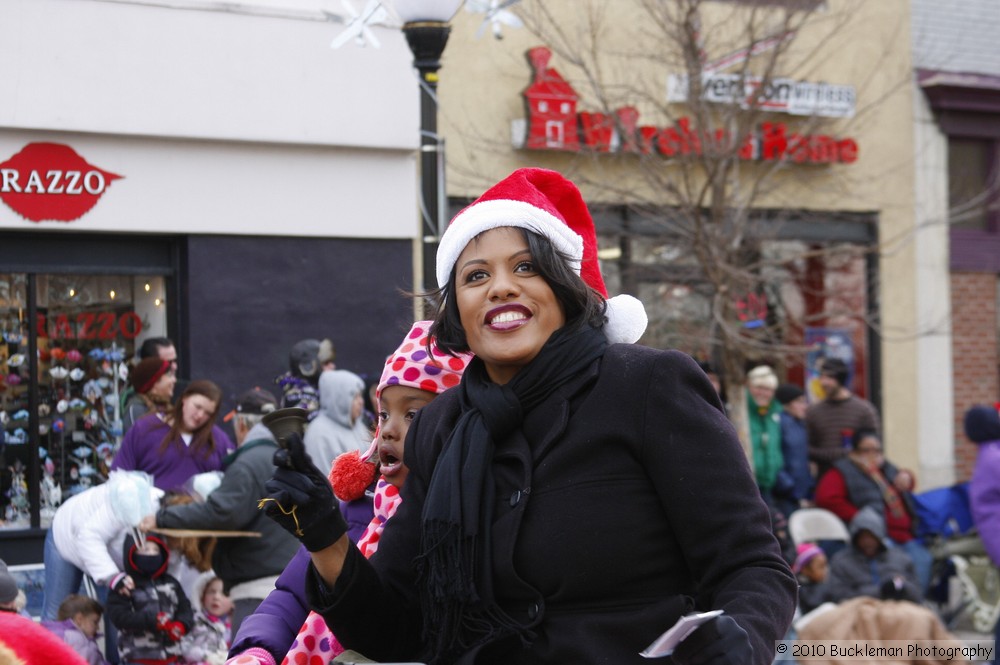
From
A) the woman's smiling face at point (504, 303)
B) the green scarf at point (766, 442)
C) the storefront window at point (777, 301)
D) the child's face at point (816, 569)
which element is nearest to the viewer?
the woman's smiling face at point (504, 303)

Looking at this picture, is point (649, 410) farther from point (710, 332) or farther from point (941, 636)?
point (710, 332)

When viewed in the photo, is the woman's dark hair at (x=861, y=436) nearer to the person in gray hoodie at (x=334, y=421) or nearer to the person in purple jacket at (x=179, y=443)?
the person in gray hoodie at (x=334, y=421)

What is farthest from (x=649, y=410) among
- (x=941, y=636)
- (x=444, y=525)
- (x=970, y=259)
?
(x=970, y=259)

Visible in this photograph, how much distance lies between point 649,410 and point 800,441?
878 centimetres

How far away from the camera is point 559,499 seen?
2629 millimetres

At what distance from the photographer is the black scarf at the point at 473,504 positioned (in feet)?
8.64

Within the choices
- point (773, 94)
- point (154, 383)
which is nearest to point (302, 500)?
point (154, 383)

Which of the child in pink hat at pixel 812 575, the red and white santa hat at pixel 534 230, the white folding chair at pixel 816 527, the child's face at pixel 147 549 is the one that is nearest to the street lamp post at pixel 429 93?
the child's face at pixel 147 549

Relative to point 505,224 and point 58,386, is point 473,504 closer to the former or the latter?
point 505,224

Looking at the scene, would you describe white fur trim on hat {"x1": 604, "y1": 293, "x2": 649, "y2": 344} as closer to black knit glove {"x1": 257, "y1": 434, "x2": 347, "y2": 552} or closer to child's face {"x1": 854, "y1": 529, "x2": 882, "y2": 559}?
black knit glove {"x1": 257, "y1": 434, "x2": 347, "y2": 552}

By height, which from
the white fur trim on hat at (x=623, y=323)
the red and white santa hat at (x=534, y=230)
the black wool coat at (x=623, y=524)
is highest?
the red and white santa hat at (x=534, y=230)

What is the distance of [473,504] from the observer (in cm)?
265

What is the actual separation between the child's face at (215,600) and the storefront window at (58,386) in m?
2.97

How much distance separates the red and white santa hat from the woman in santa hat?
0.01 metres
